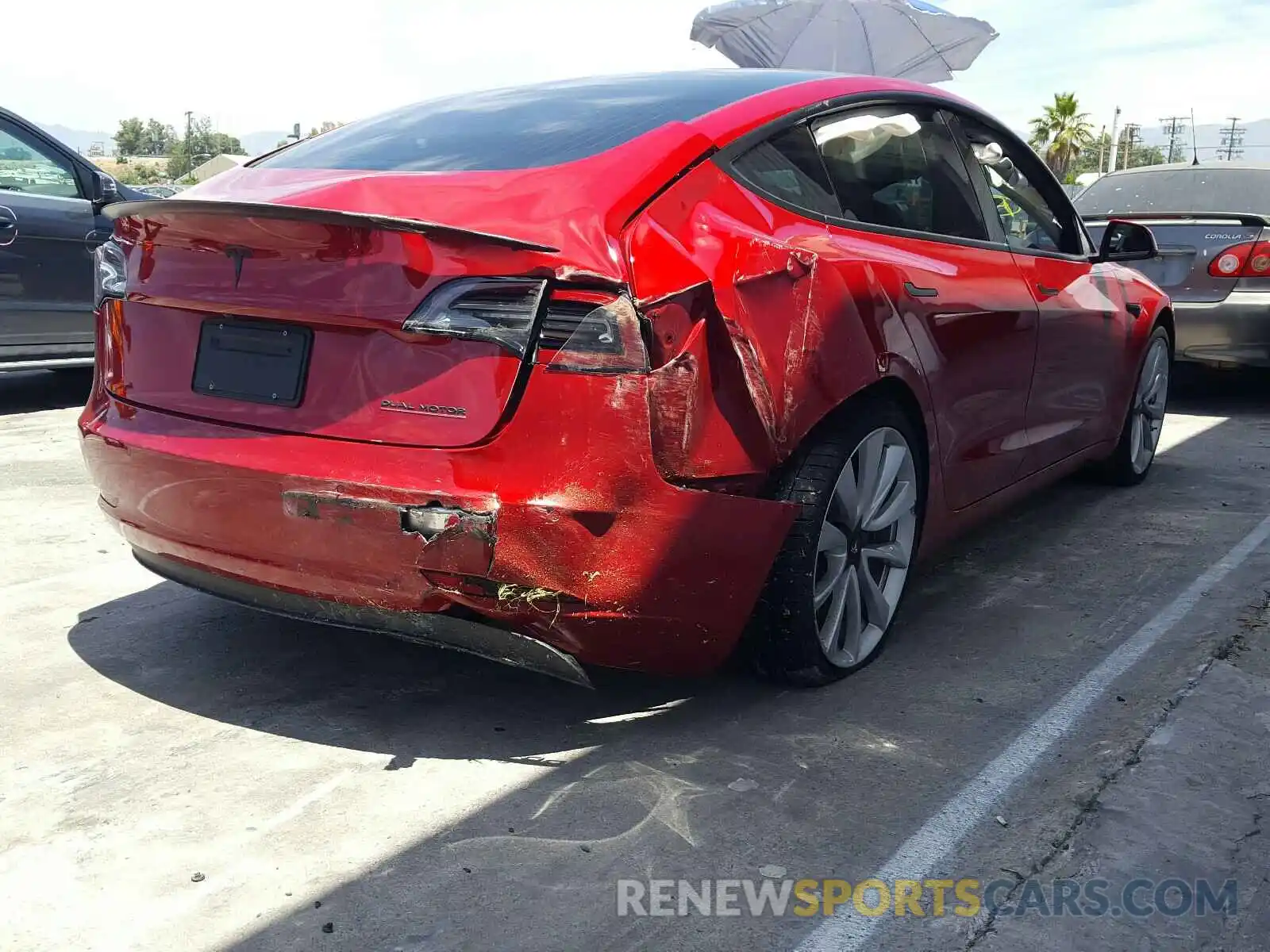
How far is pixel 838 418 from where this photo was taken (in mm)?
3088

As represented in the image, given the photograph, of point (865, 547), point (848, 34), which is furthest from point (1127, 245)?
point (848, 34)

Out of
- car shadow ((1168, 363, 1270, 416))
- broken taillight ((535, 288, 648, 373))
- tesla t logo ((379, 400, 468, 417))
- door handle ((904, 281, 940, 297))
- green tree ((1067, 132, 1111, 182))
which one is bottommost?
car shadow ((1168, 363, 1270, 416))

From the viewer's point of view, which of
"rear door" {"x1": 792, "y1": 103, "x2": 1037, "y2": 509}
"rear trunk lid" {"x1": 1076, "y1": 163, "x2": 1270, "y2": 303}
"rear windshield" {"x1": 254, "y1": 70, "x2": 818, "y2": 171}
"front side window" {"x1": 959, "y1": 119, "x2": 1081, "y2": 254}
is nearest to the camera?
"rear windshield" {"x1": 254, "y1": 70, "x2": 818, "y2": 171}

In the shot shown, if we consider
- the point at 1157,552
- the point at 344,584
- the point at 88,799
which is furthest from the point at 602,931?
the point at 1157,552

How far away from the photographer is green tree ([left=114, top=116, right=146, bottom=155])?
15312 cm

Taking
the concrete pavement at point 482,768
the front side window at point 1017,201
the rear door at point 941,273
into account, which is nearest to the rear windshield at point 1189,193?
the front side window at point 1017,201

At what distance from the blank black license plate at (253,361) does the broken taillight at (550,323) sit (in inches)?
13.6

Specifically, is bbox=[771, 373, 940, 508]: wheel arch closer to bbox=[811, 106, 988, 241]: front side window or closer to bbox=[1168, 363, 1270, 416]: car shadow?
bbox=[811, 106, 988, 241]: front side window

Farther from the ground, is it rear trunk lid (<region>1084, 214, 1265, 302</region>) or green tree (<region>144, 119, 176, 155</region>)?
green tree (<region>144, 119, 176, 155</region>)

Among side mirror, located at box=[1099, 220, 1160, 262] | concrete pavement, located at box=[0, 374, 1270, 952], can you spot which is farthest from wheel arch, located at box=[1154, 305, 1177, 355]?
concrete pavement, located at box=[0, 374, 1270, 952]

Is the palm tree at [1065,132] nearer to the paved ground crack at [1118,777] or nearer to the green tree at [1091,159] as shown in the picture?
the green tree at [1091,159]

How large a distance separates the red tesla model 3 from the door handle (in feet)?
0.06

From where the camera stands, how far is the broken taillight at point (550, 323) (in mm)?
2514

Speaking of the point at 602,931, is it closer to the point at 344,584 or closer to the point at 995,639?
the point at 344,584
